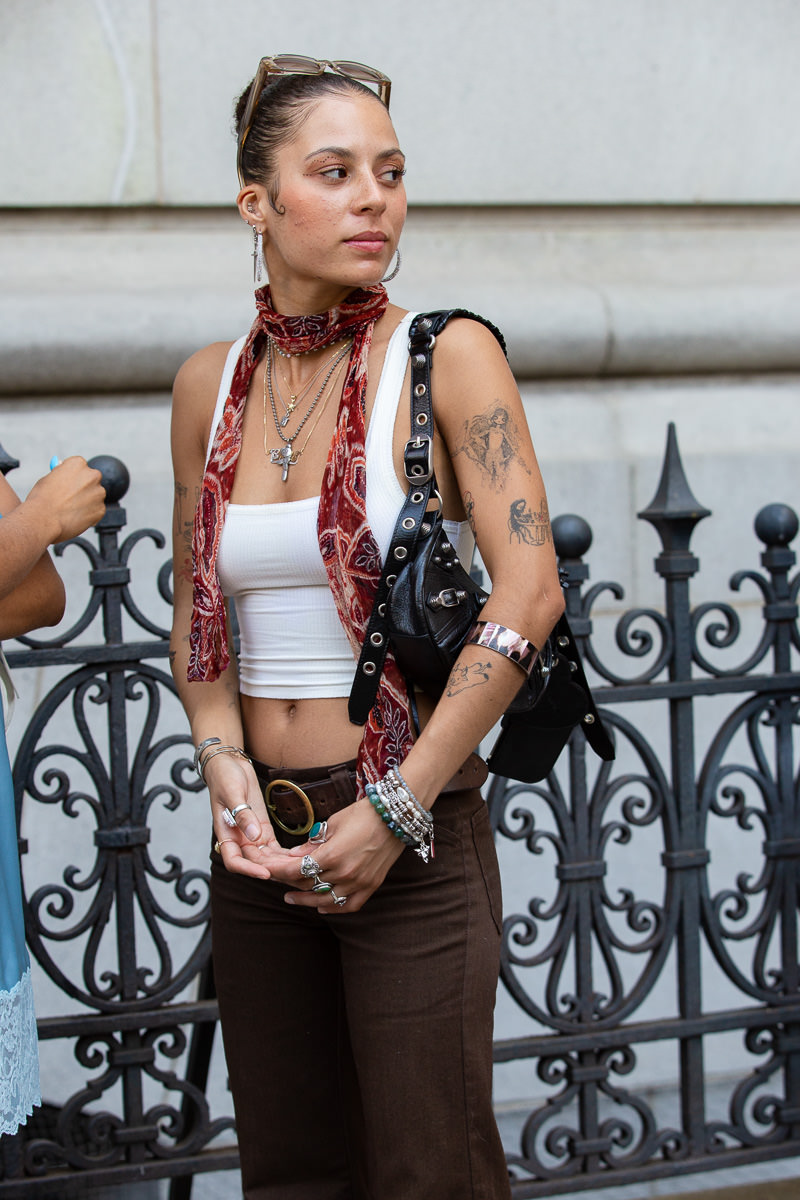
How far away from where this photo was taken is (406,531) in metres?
1.72

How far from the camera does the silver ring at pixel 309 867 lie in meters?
1.66

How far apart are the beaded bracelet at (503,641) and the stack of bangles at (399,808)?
0.71 feet

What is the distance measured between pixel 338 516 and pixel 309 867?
0.50 metres

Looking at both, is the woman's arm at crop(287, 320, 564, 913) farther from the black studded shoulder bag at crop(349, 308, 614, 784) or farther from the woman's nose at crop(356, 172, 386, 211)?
the woman's nose at crop(356, 172, 386, 211)

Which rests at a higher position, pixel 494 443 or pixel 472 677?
pixel 494 443

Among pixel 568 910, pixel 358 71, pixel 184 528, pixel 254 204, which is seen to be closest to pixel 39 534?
pixel 184 528

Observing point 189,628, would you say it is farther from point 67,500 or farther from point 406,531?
point 406,531

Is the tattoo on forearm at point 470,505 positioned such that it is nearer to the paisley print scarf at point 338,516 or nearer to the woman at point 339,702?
the woman at point 339,702

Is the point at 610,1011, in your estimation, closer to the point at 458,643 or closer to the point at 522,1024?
the point at 522,1024

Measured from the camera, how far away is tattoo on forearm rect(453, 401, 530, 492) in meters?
1.74

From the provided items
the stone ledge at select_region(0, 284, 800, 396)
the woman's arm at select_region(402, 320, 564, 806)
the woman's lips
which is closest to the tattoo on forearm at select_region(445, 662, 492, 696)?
the woman's arm at select_region(402, 320, 564, 806)

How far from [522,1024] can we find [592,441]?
1.96 meters

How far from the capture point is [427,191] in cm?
421

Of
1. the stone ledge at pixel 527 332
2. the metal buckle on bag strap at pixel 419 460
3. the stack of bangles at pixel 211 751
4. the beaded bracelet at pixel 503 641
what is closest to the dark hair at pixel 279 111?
the metal buckle on bag strap at pixel 419 460
